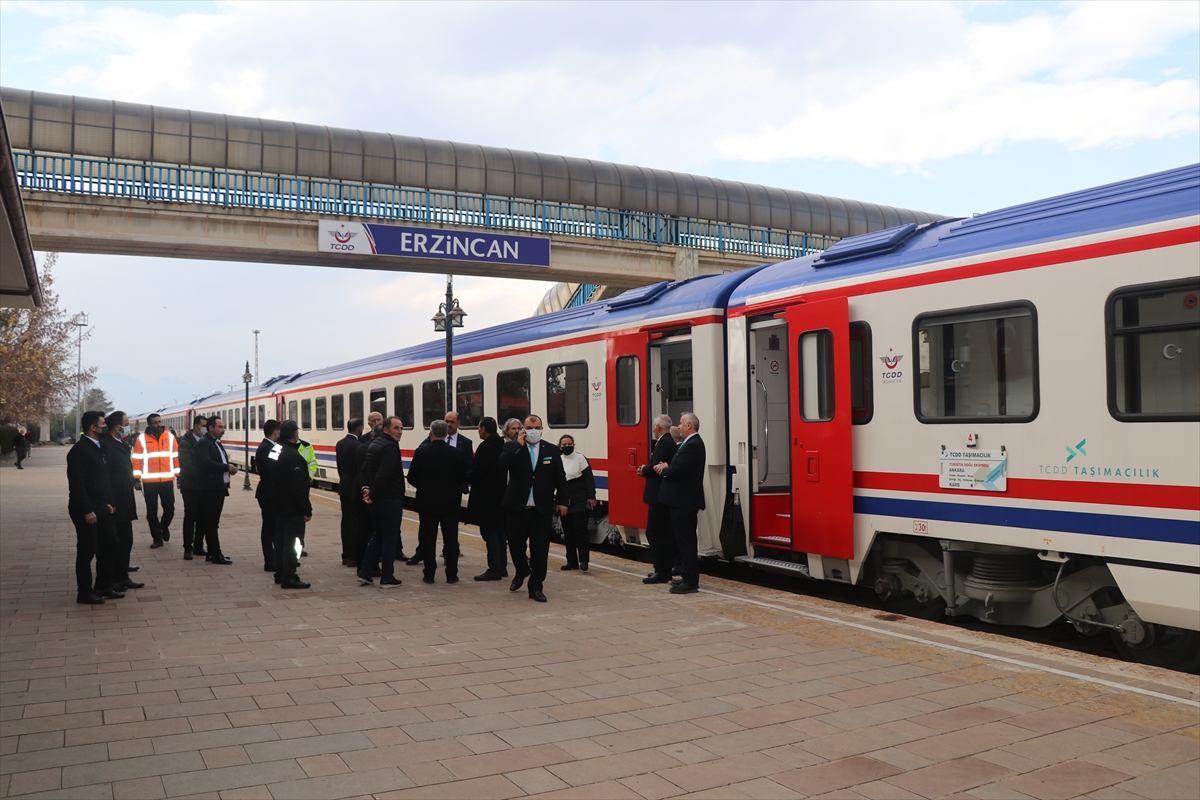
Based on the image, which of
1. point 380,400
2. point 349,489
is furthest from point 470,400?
point 349,489

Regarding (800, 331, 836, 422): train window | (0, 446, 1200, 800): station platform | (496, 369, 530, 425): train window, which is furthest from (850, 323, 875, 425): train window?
(496, 369, 530, 425): train window

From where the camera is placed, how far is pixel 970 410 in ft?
23.0

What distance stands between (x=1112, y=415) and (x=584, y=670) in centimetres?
389

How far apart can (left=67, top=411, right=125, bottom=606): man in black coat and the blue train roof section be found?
234 inches

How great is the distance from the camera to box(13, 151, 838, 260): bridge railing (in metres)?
17.4

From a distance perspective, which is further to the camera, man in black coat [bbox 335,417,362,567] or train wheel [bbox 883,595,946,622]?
man in black coat [bbox 335,417,362,567]

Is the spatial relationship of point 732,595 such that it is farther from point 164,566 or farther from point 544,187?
point 544,187

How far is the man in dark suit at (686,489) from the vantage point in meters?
8.83

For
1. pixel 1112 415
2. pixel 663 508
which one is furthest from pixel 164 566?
pixel 1112 415

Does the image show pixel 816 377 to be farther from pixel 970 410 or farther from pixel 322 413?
pixel 322 413

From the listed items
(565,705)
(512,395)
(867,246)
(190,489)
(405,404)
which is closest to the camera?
(565,705)

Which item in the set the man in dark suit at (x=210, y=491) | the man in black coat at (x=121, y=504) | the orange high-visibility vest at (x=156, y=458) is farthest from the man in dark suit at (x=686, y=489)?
the orange high-visibility vest at (x=156, y=458)

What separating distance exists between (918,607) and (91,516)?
7.50 meters

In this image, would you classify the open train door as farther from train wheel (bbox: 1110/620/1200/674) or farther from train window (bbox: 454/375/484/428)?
train window (bbox: 454/375/484/428)
